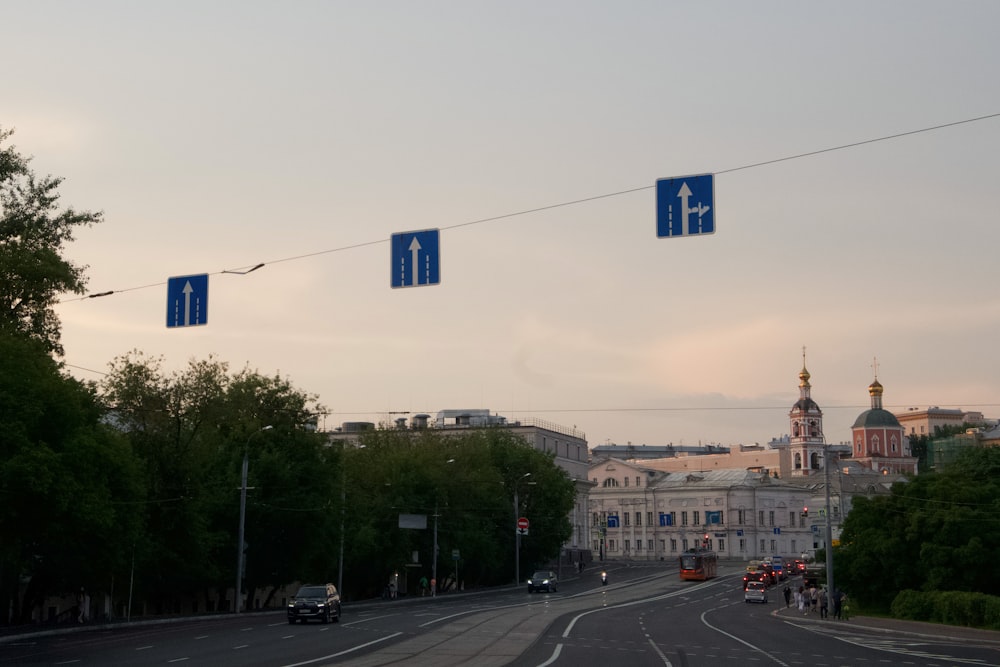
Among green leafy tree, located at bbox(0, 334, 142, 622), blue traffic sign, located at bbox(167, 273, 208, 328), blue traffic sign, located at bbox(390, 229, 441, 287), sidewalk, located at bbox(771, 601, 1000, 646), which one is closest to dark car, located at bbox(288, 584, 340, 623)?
green leafy tree, located at bbox(0, 334, 142, 622)

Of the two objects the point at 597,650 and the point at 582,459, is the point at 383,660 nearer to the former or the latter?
the point at 597,650

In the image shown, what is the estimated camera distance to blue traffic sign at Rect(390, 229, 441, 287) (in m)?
26.5

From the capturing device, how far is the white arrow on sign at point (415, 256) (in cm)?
2656

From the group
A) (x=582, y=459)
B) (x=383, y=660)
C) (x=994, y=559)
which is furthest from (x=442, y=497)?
(x=582, y=459)

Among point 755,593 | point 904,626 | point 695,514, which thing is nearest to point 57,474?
point 904,626

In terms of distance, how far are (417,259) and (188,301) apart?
7.64 metres

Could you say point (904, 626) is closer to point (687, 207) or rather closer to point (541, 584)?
point (687, 207)

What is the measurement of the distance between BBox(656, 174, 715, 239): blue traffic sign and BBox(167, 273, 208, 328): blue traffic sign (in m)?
13.1

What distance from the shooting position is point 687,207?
2328 cm

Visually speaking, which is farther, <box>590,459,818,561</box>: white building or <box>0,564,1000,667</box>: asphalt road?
<box>590,459,818,561</box>: white building

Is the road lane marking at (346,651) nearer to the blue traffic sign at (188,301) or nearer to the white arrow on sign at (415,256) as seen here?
the blue traffic sign at (188,301)

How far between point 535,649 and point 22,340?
74.8 ft

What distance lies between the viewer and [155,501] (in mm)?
62562

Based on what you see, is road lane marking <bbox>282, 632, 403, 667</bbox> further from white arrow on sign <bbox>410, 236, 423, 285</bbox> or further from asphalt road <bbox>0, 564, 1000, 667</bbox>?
white arrow on sign <bbox>410, 236, 423, 285</bbox>
